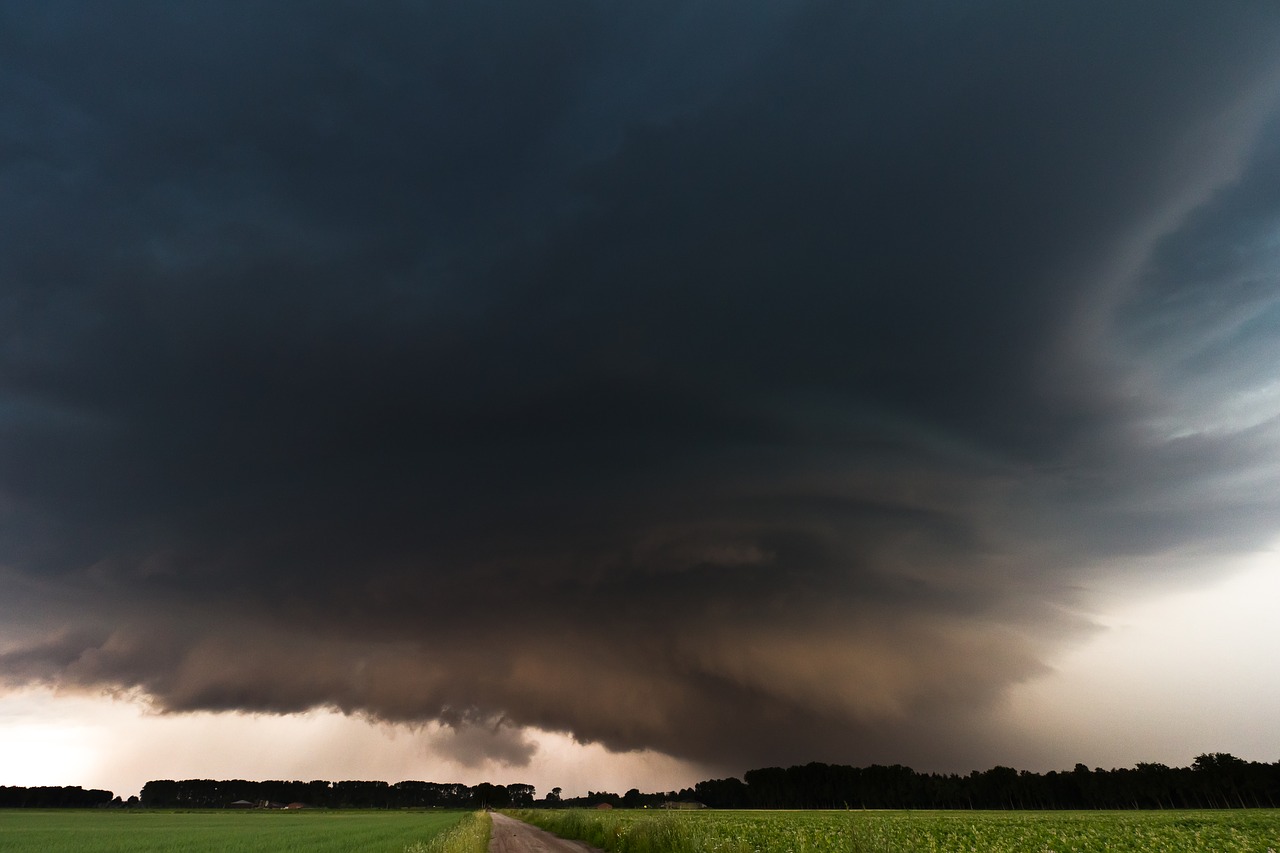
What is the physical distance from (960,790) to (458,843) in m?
215

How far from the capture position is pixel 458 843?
1334 inches

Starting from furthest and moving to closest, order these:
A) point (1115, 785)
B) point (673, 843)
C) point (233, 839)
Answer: point (1115, 785) < point (233, 839) < point (673, 843)

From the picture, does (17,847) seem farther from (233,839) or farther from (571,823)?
(571,823)

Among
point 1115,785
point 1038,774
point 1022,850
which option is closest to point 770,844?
point 1022,850

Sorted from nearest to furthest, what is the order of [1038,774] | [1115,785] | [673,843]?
[673,843]
[1115,785]
[1038,774]

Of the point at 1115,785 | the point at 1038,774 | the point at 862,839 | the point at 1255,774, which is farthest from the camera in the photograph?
the point at 1038,774

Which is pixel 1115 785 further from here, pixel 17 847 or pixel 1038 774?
pixel 17 847

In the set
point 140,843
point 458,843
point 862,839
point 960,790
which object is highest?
point 862,839

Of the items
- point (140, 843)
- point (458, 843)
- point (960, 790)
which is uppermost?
point (458, 843)

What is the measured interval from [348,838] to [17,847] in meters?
23.7

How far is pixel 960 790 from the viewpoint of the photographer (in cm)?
19638

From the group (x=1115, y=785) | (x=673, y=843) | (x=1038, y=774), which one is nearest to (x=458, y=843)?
(x=673, y=843)

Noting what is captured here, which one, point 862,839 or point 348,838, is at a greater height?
point 862,839

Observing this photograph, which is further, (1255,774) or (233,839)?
(1255,774)
